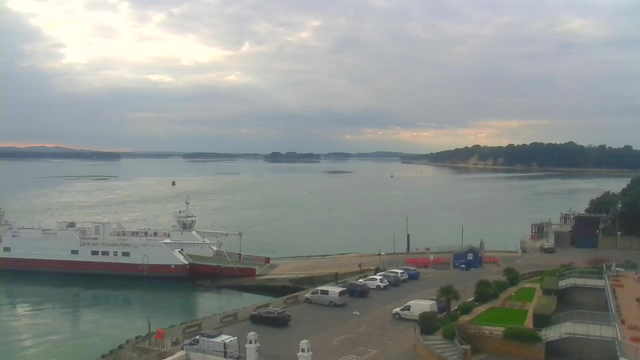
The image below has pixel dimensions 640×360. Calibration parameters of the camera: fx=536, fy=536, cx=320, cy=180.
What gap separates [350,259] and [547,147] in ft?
493

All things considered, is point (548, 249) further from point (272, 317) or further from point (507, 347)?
point (272, 317)

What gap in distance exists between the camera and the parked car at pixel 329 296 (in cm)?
1714

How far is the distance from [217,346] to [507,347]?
664 cm

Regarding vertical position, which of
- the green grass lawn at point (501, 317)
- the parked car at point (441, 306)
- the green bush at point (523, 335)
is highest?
the green bush at point (523, 335)

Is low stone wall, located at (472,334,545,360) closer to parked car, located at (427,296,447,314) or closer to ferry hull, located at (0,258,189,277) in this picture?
parked car, located at (427,296,447,314)

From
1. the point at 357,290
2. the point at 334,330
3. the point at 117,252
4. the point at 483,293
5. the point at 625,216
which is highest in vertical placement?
the point at 625,216

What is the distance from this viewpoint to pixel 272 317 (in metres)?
15.1

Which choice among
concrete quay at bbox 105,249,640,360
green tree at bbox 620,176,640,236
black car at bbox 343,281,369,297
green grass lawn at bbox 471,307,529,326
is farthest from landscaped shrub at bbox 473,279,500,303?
green tree at bbox 620,176,640,236

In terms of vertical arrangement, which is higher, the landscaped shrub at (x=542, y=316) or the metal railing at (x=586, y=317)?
the metal railing at (x=586, y=317)

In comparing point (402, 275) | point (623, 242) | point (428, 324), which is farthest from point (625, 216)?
point (428, 324)

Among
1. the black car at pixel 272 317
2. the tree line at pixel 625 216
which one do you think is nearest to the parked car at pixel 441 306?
the black car at pixel 272 317

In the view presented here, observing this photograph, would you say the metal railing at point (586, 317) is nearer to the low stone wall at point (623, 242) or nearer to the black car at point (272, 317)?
the black car at point (272, 317)

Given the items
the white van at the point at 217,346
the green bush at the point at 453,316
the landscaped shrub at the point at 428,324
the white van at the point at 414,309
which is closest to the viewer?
the white van at the point at 217,346

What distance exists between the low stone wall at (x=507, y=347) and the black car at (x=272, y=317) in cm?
538
